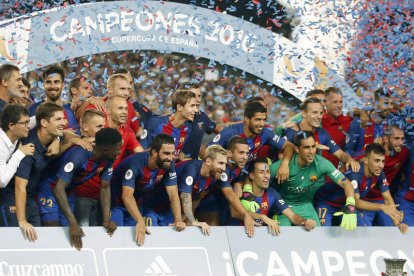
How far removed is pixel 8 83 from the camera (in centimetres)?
844

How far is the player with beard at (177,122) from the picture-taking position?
9070 mm

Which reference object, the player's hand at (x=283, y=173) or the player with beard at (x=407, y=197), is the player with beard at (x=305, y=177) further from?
the player with beard at (x=407, y=197)

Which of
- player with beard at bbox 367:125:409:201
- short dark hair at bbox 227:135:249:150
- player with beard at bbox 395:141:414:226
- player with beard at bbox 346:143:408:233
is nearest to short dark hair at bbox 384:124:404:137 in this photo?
player with beard at bbox 367:125:409:201

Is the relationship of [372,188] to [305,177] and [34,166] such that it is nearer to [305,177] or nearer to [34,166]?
[305,177]

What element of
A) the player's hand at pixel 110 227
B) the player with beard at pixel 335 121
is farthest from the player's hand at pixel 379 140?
the player's hand at pixel 110 227

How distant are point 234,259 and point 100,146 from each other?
151cm

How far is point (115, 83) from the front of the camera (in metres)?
8.92

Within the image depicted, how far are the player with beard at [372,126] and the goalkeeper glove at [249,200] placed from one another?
1.44 meters

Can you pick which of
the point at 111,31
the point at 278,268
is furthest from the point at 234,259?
→ the point at 111,31

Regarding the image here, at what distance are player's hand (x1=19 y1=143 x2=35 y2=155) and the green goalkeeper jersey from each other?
105 inches

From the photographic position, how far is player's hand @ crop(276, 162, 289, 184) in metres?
9.29

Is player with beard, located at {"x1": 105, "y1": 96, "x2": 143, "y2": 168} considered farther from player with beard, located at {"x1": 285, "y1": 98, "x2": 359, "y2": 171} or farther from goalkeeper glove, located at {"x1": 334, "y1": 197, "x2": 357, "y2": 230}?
goalkeeper glove, located at {"x1": 334, "y1": 197, "x2": 357, "y2": 230}

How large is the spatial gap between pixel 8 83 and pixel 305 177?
3.01 metres

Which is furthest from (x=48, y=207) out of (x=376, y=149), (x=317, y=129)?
(x=376, y=149)
